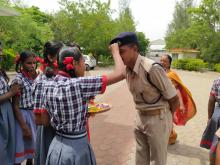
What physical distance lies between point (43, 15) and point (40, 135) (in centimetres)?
3562

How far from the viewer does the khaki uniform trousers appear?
3342 mm

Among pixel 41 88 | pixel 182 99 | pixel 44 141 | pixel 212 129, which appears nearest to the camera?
pixel 41 88

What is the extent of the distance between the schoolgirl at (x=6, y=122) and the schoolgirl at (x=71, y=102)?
1.09m

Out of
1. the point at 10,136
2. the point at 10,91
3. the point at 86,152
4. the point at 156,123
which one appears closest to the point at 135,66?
the point at 156,123

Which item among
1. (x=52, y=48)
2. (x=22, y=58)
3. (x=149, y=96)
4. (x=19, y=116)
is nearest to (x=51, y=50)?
(x=52, y=48)

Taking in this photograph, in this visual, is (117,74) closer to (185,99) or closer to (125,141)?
(185,99)

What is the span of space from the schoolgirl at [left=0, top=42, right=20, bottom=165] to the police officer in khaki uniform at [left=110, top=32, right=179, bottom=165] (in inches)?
51.4

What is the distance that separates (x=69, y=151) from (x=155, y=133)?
127 centimetres

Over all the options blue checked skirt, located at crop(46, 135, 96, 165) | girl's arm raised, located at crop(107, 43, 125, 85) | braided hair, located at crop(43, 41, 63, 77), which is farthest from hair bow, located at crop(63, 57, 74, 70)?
braided hair, located at crop(43, 41, 63, 77)

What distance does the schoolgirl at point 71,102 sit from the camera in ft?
7.42

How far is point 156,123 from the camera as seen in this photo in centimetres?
333

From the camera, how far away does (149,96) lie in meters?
3.25

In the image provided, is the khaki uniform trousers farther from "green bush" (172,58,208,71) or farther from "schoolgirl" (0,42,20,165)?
"green bush" (172,58,208,71)

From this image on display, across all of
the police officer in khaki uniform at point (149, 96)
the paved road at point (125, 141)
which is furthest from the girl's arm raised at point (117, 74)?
the paved road at point (125, 141)
